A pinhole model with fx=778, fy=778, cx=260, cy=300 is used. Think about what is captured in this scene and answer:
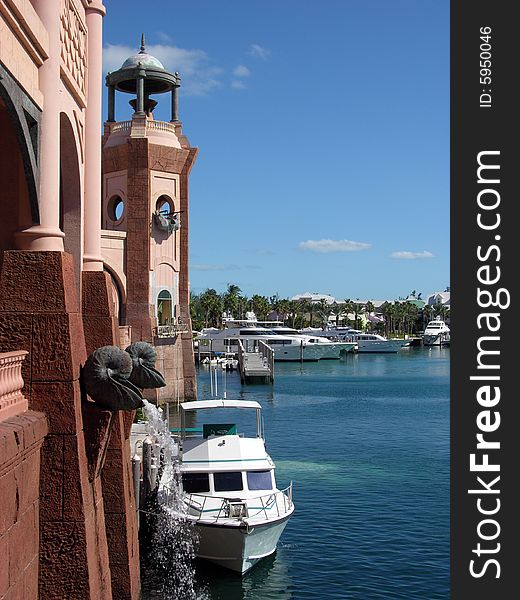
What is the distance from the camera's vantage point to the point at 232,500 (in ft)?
65.6

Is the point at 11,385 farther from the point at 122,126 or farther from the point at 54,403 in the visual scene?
the point at 122,126

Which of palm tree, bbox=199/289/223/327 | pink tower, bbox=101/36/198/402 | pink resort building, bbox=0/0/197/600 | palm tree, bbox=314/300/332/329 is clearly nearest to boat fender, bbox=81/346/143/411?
pink resort building, bbox=0/0/197/600

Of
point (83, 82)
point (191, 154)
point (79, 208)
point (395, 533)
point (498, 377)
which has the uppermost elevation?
point (191, 154)

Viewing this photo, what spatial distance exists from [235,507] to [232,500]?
0.50 metres

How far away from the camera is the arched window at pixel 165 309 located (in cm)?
4819

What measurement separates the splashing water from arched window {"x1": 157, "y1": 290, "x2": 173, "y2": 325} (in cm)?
2647

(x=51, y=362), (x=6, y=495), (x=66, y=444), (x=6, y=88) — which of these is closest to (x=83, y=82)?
(x=6, y=88)

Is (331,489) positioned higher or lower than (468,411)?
lower

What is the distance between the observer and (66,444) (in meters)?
9.91

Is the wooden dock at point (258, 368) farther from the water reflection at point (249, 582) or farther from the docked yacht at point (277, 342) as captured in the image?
the water reflection at point (249, 582)

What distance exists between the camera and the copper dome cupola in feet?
154

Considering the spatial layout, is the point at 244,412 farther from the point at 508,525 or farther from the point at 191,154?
the point at 508,525

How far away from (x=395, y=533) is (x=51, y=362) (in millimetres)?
16127

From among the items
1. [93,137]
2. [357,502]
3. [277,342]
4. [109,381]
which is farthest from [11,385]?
[277,342]
